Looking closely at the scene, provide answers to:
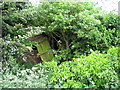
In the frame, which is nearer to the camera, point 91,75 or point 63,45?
point 91,75

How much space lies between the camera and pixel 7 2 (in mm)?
2670

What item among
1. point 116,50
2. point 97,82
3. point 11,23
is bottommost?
point 97,82

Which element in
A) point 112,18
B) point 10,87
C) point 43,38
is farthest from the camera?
point 43,38

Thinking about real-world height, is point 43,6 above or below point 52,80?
above

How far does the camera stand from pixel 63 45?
3.25m

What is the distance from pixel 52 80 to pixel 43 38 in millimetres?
1643

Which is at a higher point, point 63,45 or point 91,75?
point 63,45

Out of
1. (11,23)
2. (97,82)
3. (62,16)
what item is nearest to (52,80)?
(97,82)

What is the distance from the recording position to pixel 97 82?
5.96ft

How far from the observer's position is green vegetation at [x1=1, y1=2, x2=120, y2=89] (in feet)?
6.07

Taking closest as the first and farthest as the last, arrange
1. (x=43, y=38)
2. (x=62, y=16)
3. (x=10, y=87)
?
(x=10, y=87) → (x=62, y=16) → (x=43, y=38)

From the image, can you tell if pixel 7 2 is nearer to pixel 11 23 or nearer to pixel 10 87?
pixel 11 23

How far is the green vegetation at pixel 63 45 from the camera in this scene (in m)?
1.85

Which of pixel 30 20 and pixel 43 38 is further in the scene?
pixel 43 38
